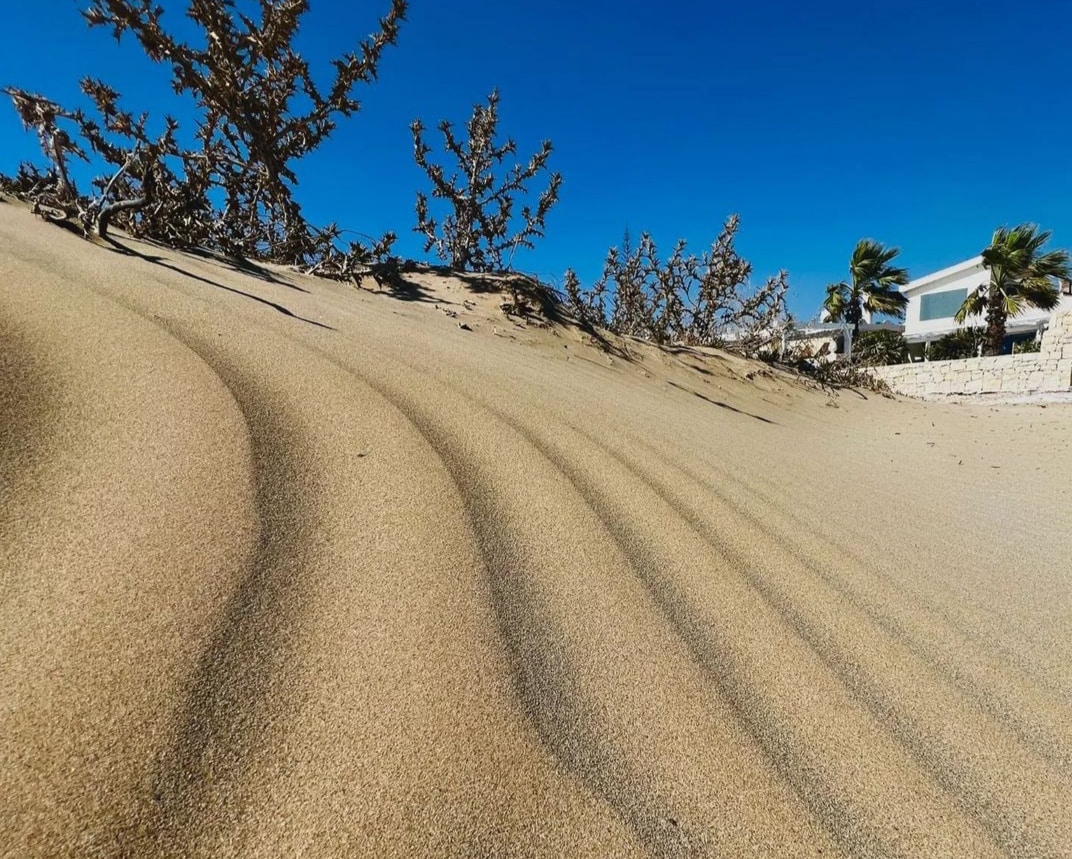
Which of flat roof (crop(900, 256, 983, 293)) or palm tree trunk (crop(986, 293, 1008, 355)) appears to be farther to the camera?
flat roof (crop(900, 256, 983, 293))

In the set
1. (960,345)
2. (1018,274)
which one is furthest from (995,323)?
(960,345)

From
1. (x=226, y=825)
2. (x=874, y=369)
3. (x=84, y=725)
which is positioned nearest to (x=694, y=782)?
(x=226, y=825)

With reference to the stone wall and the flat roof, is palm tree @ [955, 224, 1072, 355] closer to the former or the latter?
the stone wall

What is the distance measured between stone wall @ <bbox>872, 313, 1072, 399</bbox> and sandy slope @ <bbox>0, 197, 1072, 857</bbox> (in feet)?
36.8

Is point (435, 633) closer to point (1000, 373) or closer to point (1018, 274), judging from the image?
point (1000, 373)

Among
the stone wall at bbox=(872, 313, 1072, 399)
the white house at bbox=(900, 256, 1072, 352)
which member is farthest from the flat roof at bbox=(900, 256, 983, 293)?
the stone wall at bbox=(872, 313, 1072, 399)

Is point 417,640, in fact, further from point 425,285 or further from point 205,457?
point 425,285

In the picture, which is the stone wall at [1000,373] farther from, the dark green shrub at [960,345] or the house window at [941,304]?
the house window at [941,304]

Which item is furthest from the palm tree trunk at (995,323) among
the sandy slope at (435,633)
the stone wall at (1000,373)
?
the sandy slope at (435,633)

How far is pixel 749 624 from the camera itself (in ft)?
3.12

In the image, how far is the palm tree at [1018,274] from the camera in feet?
42.3

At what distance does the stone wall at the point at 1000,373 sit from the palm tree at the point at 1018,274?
3162mm

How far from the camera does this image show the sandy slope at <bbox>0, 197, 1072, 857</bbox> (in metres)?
0.52

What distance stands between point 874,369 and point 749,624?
497 inches
